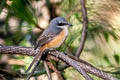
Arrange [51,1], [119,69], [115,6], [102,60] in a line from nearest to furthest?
[119,69], [115,6], [102,60], [51,1]

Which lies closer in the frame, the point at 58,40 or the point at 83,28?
the point at 83,28

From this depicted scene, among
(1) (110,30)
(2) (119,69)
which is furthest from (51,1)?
(2) (119,69)

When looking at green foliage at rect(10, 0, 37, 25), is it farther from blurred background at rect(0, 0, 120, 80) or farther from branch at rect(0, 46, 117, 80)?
branch at rect(0, 46, 117, 80)

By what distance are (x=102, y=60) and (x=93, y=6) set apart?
0.34m

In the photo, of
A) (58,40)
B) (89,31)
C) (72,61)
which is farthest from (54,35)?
(72,61)

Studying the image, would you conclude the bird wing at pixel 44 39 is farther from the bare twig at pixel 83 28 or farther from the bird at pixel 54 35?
the bare twig at pixel 83 28

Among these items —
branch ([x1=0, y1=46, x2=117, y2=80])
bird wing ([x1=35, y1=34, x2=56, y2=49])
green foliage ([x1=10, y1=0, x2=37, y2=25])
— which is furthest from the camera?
bird wing ([x1=35, y1=34, x2=56, y2=49])

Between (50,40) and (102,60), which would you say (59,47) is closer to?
(50,40)

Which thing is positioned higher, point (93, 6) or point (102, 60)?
point (93, 6)

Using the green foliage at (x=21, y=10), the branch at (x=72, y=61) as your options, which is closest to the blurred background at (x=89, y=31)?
the green foliage at (x=21, y=10)

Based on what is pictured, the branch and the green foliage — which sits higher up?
the green foliage

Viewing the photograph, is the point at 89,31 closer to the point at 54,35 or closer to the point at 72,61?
the point at 54,35

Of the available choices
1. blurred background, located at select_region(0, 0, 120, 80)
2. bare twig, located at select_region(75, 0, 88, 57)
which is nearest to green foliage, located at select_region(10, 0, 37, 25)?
blurred background, located at select_region(0, 0, 120, 80)

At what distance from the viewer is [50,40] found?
1647 mm
